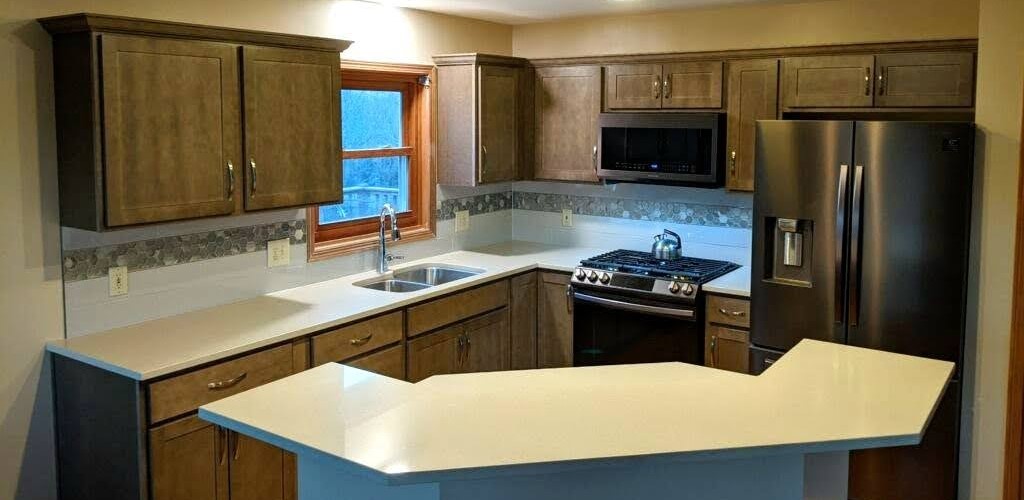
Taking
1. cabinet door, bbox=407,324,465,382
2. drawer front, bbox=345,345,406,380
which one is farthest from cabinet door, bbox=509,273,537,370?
drawer front, bbox=345,345,406,380

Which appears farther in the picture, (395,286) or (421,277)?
(421,277)

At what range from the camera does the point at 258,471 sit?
3.43 metres

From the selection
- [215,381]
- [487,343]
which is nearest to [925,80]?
[487,343]

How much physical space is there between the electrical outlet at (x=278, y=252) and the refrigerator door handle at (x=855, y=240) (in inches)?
96.9

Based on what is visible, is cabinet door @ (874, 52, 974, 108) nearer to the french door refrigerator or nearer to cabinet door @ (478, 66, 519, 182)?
the french door refrigerator

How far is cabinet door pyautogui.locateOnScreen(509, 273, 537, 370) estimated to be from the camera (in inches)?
194

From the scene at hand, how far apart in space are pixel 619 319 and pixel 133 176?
250 cm

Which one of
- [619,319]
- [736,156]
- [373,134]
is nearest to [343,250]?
[373,134]

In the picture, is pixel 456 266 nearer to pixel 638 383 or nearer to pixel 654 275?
pixel 654 275

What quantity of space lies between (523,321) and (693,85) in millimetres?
1534

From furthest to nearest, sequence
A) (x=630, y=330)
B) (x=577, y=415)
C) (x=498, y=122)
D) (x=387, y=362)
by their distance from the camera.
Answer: (x=498, y=122) → (x=630, y=330) → (x=387, y=362) → (x=577, y=415)

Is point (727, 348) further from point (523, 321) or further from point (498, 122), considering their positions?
point (498, 122)

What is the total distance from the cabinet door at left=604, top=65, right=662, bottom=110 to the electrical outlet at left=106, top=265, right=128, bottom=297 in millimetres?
2661

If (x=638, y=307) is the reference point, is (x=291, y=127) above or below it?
above
